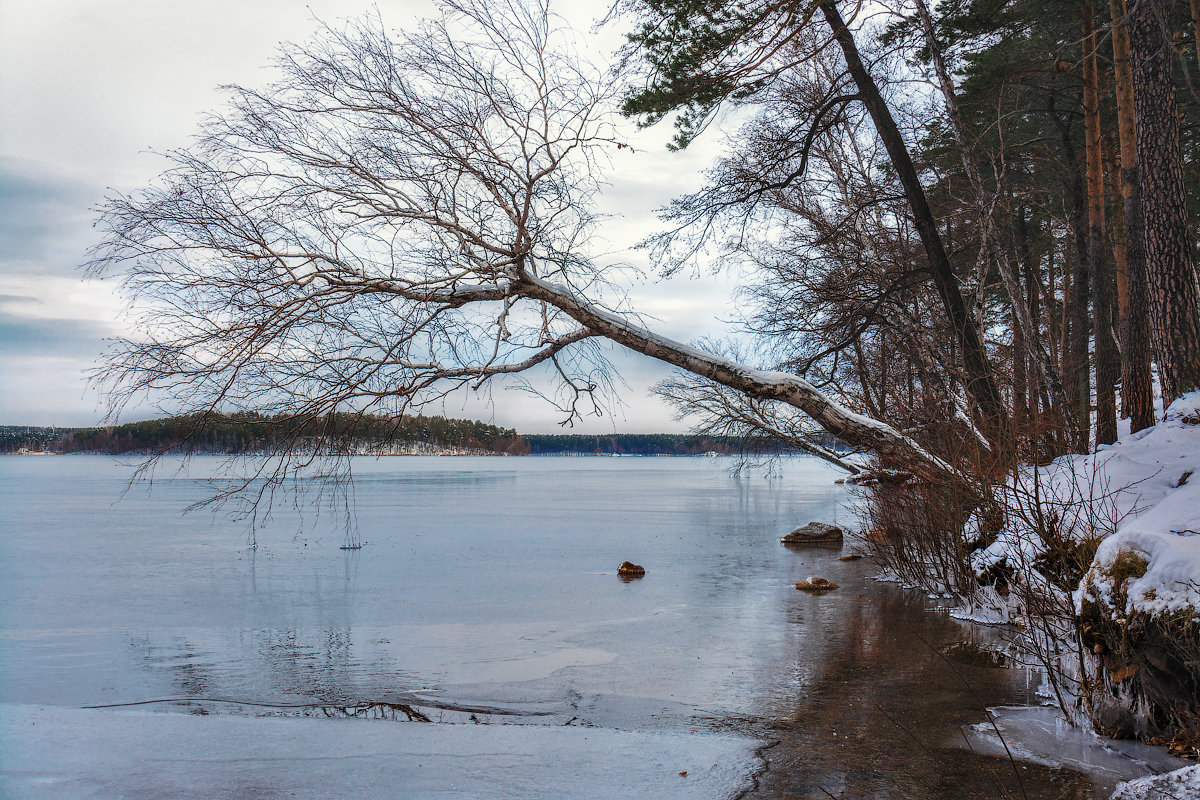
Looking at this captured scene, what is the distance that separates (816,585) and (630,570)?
392 centimetres

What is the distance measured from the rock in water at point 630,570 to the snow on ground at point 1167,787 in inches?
469

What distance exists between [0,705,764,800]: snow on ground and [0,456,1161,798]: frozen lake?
3 centimetres

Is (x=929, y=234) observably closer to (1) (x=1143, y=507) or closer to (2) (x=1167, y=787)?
(1) (x=1143, y=507)

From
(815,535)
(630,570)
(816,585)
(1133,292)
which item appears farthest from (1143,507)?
(815,535)

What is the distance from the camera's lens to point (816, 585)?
14.3m

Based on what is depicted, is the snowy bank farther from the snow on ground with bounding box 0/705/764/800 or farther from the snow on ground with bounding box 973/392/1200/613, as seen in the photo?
the snow on ground with bounding box 0/705/764/800

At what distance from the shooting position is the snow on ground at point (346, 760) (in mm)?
5340

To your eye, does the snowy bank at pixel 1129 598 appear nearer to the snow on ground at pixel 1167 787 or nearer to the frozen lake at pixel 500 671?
the snow on ground at pixel 1167 787

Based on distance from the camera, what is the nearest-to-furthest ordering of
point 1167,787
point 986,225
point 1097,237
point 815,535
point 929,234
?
point 1167,787 < point 929,234 < point 986,225 < point 1097,237 < point 815,535

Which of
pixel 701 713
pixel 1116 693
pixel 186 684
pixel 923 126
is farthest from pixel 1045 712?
pixel 923 126

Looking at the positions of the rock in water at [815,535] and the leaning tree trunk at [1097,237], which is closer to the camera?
the leaning tree trunk at [1097,237]

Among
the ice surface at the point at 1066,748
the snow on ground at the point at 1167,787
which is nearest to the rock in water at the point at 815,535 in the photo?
the ice surface at the point at 1066,748

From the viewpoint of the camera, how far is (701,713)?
727 cm

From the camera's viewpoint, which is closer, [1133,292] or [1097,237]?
[1133,292]
